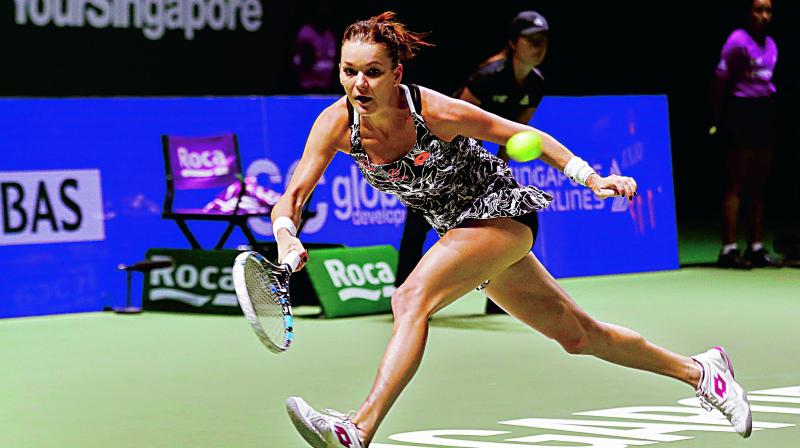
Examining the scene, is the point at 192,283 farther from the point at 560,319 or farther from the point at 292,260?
the point at 292,260

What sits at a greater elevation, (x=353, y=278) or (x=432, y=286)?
(x=432, y=286)

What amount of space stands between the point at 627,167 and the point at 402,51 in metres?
7.89

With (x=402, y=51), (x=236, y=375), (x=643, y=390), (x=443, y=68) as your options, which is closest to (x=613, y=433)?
(x=643, y=390)

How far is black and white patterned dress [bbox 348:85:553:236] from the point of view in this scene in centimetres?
591

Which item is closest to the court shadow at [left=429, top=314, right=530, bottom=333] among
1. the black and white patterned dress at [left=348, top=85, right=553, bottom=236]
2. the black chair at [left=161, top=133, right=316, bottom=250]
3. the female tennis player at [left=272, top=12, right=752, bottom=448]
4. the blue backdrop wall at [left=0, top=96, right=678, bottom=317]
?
the black chair at [left=161, top=133, right=316, bottom=250]

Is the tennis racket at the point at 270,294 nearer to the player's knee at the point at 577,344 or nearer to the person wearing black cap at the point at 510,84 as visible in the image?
the player's knee at the point at 577,344

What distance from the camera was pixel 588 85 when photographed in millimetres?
18422

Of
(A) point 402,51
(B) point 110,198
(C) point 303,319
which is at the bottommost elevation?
(C) point 303,319

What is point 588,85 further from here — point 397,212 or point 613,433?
point 613,433

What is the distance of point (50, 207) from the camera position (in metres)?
10.7

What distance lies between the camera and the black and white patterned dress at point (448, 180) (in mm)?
5906

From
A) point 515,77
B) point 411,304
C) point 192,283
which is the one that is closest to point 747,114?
point 515,77

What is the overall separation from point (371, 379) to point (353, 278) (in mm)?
2795

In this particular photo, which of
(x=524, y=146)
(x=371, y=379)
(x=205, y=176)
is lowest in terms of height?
(x=371, y=379)
